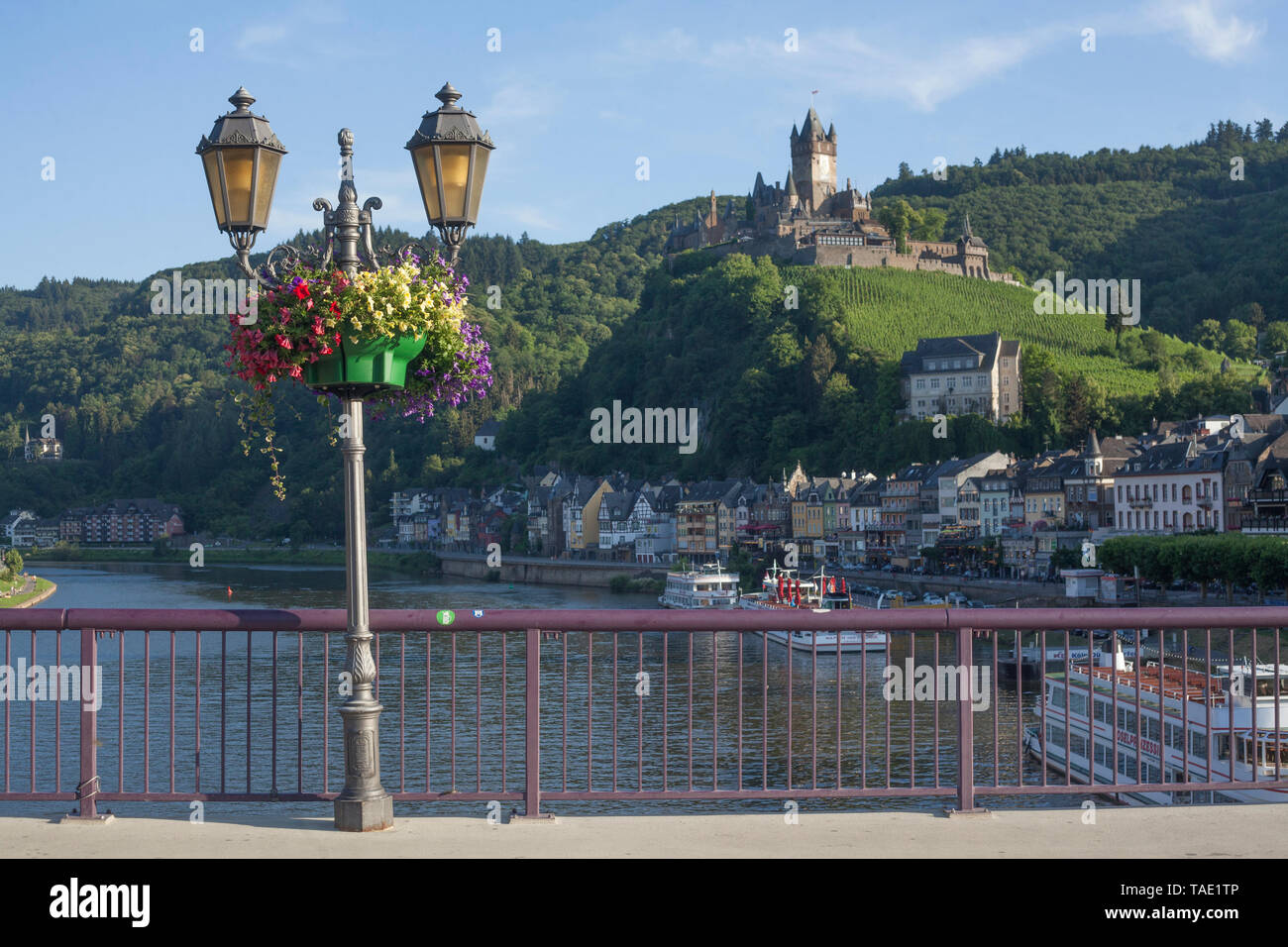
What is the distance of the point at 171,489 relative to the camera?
165m

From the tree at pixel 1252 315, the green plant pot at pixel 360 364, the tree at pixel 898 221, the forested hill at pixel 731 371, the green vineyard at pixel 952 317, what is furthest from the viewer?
the tree at pixel 898 221

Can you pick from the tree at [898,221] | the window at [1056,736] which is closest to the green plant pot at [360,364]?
the window at [1056,736]

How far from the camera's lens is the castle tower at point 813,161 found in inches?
6093

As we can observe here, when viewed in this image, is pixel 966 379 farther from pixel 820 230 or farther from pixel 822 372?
pixel 820 230

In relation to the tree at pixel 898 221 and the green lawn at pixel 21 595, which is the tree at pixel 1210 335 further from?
the green lawn at pixel 21 595

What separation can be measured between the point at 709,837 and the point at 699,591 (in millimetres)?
70155

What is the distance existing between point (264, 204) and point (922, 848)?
4.98 m

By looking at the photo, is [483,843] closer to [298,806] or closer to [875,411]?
[298,806]

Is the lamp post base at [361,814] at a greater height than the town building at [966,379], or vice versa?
the town building at [966,379]

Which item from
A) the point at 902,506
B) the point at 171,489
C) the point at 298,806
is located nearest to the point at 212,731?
the point at 298,806

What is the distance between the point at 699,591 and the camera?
77.6 metres

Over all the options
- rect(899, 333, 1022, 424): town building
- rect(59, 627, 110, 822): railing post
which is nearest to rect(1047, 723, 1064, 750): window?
rect(59, 627, 110, 822): railing post

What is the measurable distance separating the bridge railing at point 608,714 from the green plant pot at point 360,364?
4.32ft

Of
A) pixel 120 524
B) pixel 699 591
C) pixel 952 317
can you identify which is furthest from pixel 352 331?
pixel 120 524
